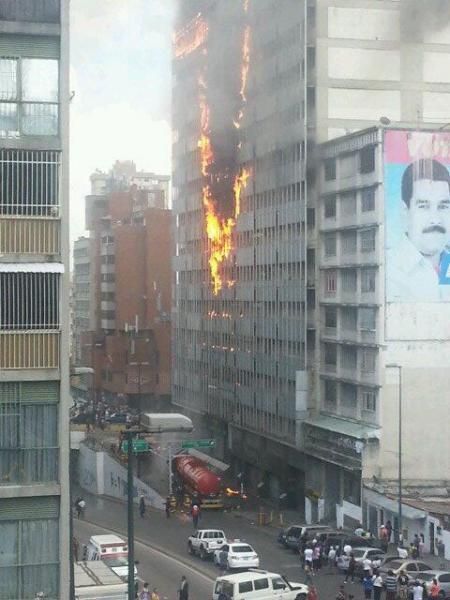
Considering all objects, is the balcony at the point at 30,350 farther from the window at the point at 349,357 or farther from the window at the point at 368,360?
the window at the point at 349,357

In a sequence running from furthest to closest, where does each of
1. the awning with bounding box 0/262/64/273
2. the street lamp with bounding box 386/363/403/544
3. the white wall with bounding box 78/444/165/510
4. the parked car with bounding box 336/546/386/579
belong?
the white wall with bounding box 78/444/165/510 < the street lamp with bounding box 386/363/403/544 < the parked car with bounding box 336/546/386/579 < the awning with bounding box 0/262/64/273

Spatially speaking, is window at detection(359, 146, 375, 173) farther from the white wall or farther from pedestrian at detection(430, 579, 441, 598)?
pedestrian at detection(430, 579, 441, 598)

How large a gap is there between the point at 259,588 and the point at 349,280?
25.2 metres

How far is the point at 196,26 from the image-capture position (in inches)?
3206

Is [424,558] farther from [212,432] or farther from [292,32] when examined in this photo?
[212,432]

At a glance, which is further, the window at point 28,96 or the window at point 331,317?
the window at point 331,317

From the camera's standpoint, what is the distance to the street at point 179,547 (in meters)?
44.6

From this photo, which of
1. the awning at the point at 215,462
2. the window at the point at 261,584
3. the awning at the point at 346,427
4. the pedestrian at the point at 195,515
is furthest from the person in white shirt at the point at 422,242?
the window at the point at 261,584

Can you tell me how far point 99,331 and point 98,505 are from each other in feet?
175

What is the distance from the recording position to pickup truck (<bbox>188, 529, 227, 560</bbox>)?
1937 inches

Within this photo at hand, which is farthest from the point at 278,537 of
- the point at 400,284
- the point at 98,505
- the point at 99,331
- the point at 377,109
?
the point at 99,331

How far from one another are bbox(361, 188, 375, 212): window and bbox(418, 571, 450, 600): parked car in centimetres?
2128

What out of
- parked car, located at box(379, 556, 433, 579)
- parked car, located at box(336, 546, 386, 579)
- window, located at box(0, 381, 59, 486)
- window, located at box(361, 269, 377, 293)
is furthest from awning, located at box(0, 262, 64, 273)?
window, located at box(361, 269, 377, 293)

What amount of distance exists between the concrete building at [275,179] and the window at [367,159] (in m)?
2.93
